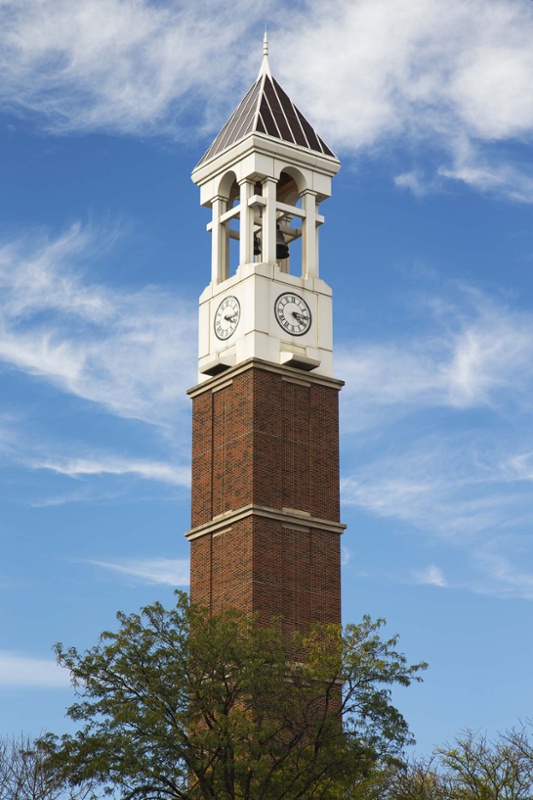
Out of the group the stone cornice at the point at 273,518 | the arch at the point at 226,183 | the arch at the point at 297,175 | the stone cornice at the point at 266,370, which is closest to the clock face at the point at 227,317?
the stone cornice at the point at 266,370

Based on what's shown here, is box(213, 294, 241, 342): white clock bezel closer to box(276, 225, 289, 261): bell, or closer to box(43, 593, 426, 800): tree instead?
box(276, 225, 289, 261): bell

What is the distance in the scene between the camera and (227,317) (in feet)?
235

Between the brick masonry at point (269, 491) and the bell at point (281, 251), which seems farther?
the bell at point (281, 251)

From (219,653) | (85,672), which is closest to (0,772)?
(85,672)

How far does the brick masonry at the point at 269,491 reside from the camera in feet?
216

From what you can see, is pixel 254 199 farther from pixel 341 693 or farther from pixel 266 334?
pixel 341 693

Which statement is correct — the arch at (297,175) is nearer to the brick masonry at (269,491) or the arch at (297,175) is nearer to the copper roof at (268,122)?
the copper roof at (268,122)

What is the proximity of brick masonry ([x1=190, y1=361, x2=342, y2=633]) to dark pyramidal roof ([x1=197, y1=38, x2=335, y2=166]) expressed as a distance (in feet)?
32.2

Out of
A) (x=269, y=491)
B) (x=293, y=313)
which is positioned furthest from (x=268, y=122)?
(x=269, y=491)

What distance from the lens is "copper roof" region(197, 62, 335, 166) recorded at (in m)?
73.4

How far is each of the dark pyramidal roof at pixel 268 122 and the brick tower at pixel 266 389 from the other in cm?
7

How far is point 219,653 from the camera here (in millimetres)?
53000

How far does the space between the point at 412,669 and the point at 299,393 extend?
17.7 meters

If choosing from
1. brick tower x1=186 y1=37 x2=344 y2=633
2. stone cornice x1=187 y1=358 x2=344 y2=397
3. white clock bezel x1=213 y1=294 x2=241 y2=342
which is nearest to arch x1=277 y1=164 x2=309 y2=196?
brick tower x1=186 y1=37 x2=344 y2=633
